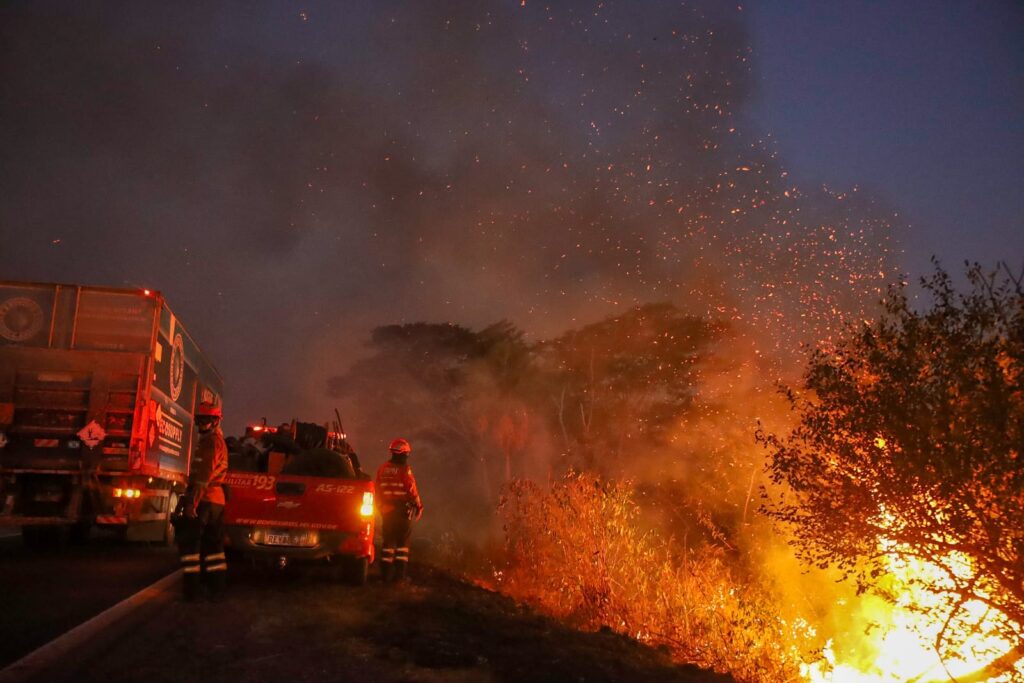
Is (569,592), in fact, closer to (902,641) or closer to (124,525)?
(902,641)

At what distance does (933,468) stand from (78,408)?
11852 millimetres

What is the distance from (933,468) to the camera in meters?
6.81

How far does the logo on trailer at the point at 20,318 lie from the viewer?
1294 cm

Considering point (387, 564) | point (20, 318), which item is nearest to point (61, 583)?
point (387, 564)

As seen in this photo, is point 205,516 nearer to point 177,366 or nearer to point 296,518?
point 296,518

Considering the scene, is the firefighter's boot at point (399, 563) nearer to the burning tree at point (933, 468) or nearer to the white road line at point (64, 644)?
the white road line at point (64, 644)

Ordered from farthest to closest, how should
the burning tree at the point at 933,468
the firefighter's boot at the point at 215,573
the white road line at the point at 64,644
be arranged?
the firefighter's boot at the point at 215,573
the burning tree at the point at 933,468
the white road line at the point at 64,644

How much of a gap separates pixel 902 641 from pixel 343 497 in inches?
255

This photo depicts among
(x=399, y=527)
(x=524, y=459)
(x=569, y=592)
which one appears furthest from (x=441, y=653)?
(x=524, y=459)

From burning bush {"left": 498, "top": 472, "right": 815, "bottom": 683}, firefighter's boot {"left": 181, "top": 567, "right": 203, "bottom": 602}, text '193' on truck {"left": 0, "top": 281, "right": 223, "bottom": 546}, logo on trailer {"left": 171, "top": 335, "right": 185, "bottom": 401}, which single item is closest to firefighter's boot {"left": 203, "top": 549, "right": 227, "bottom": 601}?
firefighter's boot {"left": 181, "top": 567, "right": 203, "bottom": 602}

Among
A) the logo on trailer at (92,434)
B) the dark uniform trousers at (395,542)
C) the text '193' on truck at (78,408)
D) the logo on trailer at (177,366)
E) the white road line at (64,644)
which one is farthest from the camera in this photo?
the logo on trailer at (177,366)

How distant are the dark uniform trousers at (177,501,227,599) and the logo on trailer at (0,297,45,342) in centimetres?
667

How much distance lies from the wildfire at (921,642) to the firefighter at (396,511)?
504 centimetres

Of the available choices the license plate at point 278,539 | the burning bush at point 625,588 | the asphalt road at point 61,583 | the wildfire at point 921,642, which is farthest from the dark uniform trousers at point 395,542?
the wildfire at point 921,642
